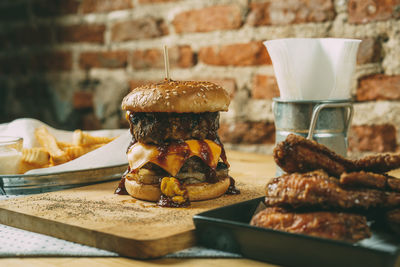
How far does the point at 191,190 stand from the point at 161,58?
4.83 ft

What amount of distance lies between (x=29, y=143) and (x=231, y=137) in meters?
0.94

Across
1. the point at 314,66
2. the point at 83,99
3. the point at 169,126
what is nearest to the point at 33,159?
the point at 169,126

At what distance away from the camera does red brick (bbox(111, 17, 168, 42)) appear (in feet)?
8.84

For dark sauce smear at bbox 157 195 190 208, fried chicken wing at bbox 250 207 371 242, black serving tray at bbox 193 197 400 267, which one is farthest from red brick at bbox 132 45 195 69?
fried chicken wing at bbox 250 207 371 242

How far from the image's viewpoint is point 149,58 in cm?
275

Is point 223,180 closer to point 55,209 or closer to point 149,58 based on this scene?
point 55,209

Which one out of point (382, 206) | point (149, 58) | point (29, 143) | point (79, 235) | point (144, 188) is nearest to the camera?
point (382, 206)

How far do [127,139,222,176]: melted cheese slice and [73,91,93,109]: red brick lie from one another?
5.79 ft

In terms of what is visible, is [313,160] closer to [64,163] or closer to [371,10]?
[64,163]

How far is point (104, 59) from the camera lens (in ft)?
9.69

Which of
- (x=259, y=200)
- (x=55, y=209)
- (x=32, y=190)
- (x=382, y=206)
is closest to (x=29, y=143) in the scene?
(x=32, y=190)

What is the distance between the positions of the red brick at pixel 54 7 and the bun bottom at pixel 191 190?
1981mm

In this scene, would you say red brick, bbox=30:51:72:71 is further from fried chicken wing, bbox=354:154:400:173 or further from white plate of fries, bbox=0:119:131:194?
fried chicken wing, bbox=354:154:400:173

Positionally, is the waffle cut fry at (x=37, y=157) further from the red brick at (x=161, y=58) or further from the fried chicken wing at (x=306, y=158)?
the red brick at (x=161, y=58)
